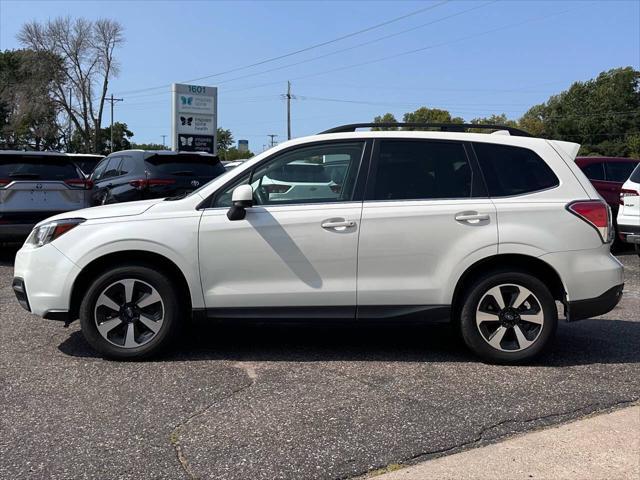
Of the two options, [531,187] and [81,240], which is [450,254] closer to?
[531,187]

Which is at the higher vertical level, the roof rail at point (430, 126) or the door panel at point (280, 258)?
the roof rail at point (430, 126)

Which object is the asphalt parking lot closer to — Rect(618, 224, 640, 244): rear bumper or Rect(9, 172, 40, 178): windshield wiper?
Rect(9, 172, 40, 178): windshield wiper

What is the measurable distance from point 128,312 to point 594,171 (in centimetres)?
1029

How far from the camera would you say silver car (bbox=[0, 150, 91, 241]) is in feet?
30.9

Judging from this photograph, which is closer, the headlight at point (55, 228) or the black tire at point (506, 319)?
the black tire at point (506, 319)

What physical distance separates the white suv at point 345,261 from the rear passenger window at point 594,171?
26.3 ft

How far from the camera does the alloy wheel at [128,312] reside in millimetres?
4883

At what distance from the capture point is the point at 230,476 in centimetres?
319

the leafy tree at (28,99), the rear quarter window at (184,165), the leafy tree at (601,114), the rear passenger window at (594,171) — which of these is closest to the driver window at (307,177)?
the rear quarter window at (184,165)

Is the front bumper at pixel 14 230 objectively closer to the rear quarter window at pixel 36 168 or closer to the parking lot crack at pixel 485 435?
the rear quarter window at pixel 36 168

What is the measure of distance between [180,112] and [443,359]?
19015mm

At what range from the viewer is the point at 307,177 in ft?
16.7

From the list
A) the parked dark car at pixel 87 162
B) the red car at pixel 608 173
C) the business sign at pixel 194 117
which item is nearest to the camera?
the red car at pixel 608 173

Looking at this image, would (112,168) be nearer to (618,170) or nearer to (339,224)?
(339,224)
